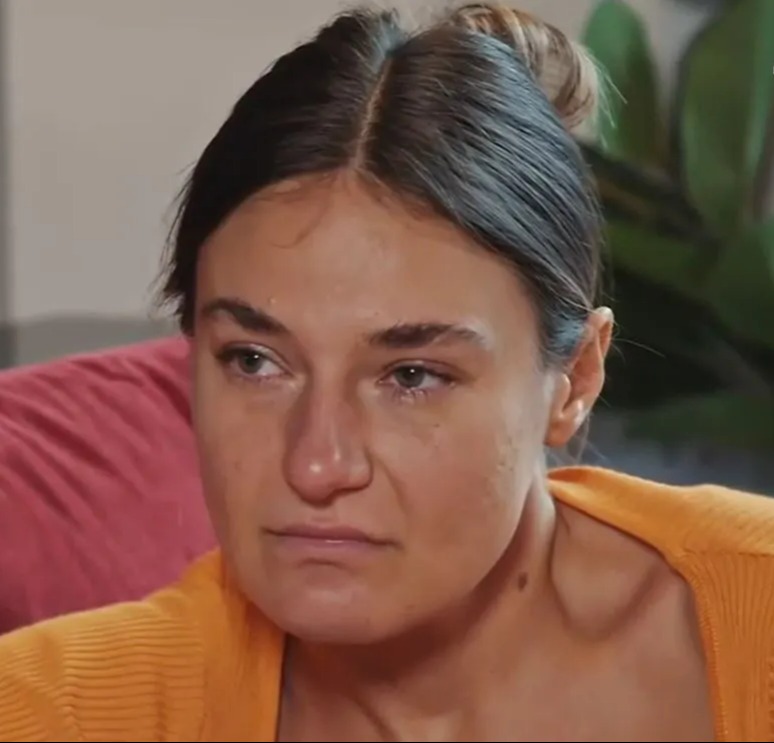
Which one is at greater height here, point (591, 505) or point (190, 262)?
point (190, 262)

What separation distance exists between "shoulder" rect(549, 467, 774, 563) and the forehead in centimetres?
21

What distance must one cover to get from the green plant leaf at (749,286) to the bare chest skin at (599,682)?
0.57m

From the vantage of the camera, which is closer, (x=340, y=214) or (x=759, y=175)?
(x=340, y=214)

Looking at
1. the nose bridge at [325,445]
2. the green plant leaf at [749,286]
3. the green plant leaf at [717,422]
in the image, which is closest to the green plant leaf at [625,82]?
the green plant leaf at [749,286]

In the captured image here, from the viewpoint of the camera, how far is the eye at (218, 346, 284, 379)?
729 mm

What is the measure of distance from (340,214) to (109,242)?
77cm

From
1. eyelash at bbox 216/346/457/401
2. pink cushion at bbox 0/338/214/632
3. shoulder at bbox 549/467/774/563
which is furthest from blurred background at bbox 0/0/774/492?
eyelash at bbox 216/346/457/401

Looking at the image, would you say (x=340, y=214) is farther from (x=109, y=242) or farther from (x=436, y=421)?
(x=109, y=242)

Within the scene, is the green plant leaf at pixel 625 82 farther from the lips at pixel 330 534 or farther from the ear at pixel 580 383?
the lips at pixel 330 534

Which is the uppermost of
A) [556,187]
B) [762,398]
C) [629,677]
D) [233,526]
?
[556,187]

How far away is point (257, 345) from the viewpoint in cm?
73

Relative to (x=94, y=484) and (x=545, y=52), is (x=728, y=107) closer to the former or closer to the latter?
(x=545, y=52)

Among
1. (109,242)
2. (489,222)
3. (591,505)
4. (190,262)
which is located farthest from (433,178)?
(109,242)

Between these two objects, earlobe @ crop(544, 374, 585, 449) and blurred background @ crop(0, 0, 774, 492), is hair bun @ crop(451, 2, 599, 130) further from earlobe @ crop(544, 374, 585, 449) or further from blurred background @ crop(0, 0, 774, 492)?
blurred background @ crop(0, 0, 774, 492)
